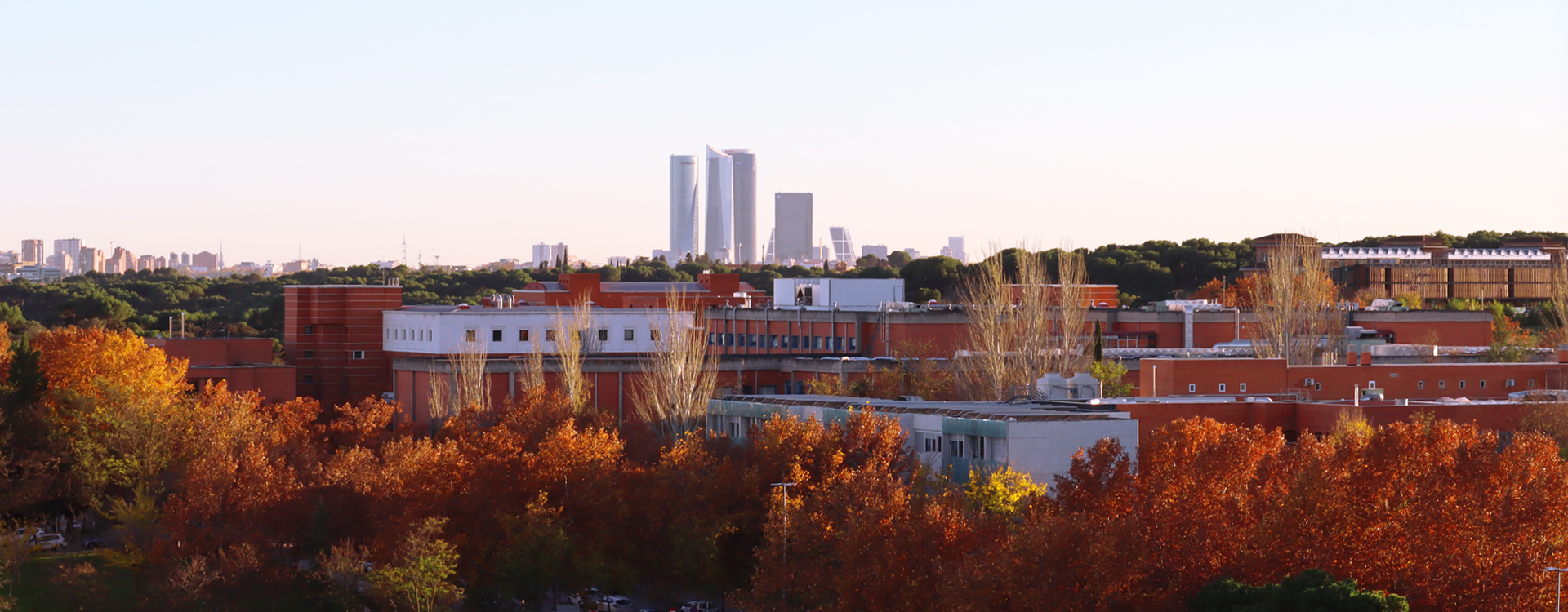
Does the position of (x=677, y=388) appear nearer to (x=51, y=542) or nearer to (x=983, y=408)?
(x=983, y=408)

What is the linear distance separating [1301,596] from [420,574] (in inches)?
806

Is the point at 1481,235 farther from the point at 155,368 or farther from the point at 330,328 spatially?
the point at 155,368

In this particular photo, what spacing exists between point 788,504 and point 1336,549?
1283 centimetres

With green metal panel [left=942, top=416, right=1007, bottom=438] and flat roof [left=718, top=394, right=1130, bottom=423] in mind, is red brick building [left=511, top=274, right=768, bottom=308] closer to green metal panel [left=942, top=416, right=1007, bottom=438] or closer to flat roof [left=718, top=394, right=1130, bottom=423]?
flat roof [left=718, top=394, right=1130, bottom=423]

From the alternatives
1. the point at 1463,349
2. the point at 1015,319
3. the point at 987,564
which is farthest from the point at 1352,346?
Answer: the point at 987,564

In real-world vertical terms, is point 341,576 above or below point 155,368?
below

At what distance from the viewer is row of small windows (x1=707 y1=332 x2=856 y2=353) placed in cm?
8048

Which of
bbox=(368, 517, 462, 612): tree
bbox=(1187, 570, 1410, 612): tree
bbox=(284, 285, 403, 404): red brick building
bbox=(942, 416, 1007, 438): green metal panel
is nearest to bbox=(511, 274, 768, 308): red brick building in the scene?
bbox=(284, 285, 403, 404): red brick building

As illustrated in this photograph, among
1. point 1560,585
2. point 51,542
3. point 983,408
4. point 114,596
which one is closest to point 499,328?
point 51,542

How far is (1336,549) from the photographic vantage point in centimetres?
3177

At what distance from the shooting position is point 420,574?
39.3 meters

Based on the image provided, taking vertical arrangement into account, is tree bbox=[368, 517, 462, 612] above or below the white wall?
below

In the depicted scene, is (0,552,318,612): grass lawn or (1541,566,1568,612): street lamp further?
(0,552,318,612): grass lawn

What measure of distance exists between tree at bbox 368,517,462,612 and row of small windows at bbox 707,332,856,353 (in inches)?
1597
